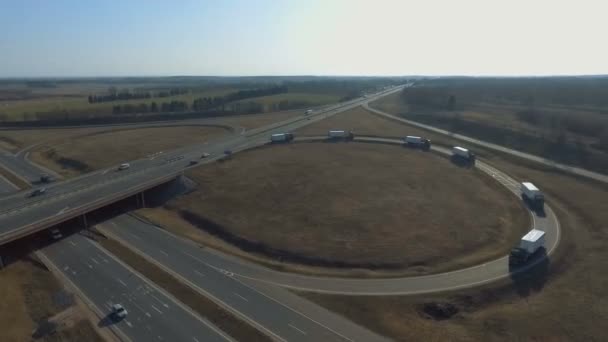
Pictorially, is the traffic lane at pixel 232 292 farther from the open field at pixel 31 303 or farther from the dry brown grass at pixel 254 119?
the dry brown grass at pixel 254 119

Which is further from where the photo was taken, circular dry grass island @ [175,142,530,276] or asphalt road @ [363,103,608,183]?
asphalt road @ [363,103,608,183]

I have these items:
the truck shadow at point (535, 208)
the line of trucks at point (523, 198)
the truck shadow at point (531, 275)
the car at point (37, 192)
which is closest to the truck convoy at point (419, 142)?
the line of trucks at point (523, 198)

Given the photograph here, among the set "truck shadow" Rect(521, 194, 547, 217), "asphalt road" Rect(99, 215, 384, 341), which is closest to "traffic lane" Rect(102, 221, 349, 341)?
"asphalt road" Rect(99, 215, 384, 341)

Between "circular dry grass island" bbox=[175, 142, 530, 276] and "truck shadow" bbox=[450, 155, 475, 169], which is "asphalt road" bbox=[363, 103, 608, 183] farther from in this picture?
"circular dry grass island" bbox=[175, 142, 530, 276]

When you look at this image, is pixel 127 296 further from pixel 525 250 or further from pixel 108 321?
pixel 525 250

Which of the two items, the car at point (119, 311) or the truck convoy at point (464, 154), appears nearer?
the car at point (119, 311)

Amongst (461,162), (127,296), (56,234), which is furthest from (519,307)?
(56,234)
